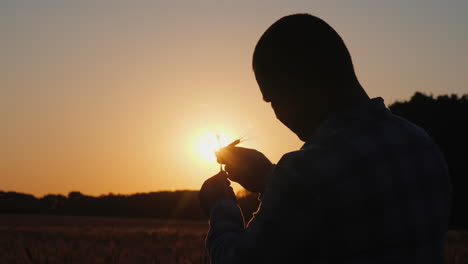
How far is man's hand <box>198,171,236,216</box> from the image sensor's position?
3150mm

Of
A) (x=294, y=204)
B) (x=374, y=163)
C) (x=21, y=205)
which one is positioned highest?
(x=21, y=205)

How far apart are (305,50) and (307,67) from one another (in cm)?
7

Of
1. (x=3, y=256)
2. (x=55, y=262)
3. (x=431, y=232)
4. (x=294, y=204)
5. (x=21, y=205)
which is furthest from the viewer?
(x=21, y=205)

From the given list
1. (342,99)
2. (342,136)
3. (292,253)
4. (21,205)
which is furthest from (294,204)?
(21,205)

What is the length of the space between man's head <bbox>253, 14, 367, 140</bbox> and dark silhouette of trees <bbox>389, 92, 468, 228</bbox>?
36.6m

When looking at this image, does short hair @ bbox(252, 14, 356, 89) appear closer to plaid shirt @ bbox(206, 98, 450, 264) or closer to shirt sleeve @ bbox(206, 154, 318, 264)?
plaid shirt @ bbox(206, 98, 450, 264)

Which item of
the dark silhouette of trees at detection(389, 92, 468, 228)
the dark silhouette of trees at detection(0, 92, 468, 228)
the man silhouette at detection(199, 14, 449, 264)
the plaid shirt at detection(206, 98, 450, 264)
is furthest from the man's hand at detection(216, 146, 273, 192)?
the dark silhouette of trees at detection(389, 92, 468, 228)

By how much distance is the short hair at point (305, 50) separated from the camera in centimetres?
264

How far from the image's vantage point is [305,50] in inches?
104

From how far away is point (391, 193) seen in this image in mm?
2447

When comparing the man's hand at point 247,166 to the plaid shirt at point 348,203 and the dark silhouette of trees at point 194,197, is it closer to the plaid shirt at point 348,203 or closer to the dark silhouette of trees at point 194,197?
the plaid shirt at point 348,203

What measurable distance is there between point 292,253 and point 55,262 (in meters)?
4.86

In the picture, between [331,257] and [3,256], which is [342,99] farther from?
[3,256]

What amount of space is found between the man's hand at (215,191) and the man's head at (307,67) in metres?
0.62
